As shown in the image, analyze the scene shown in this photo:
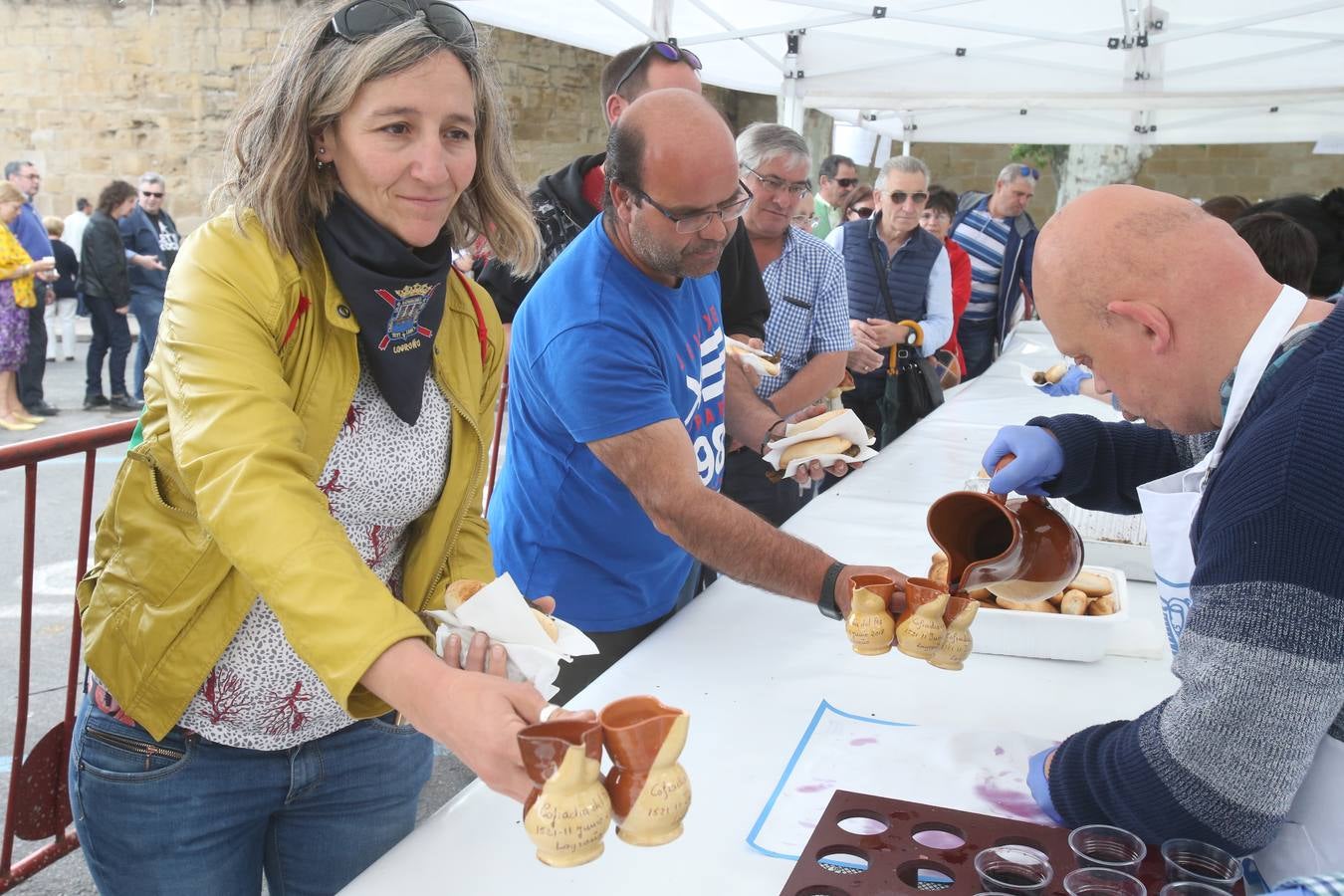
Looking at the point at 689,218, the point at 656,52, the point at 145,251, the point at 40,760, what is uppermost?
the point at 656,52

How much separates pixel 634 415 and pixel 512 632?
682mm

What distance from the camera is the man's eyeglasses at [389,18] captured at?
123 centimetres

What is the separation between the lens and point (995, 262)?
21.4 ft

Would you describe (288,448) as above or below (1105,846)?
above

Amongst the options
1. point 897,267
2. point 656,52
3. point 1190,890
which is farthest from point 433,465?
point 897,267

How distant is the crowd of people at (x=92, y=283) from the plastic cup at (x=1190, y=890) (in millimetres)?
8682

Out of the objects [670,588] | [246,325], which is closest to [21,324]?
[670,588]

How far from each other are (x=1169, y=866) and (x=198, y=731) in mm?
1125

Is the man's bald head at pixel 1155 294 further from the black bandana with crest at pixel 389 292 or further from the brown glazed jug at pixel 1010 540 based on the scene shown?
the black bandana with crest at pixel 389 292

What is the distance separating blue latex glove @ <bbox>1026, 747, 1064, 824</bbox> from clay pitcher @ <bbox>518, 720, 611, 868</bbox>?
0.70m

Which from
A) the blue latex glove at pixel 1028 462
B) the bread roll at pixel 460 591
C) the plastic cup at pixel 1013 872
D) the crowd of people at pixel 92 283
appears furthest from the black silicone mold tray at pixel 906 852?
the crowd of people at pixel 92 283

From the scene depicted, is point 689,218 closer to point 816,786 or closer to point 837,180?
point 816,786

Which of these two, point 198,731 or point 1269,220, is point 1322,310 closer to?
point 198,731

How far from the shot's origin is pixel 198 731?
4.42ft
